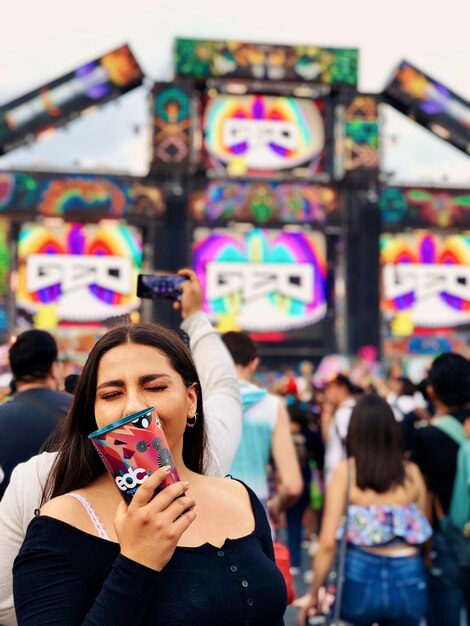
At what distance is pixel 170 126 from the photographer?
21.8 metres

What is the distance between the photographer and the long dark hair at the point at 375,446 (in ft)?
14.1

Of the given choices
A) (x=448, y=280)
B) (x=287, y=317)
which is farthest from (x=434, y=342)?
(x=287, y=317)

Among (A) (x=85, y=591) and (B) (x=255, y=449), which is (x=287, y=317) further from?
(A) (x=85, y=591)

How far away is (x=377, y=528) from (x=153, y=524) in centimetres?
276

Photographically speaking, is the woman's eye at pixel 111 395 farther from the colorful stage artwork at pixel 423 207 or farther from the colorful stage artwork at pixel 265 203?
the colorful stage artwork at pixel 423 207

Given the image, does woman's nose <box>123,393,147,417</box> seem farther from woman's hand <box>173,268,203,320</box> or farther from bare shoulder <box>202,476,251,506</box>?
woman's hand <box>173,268,203,320</box>

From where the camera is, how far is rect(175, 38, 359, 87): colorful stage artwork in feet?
73.5

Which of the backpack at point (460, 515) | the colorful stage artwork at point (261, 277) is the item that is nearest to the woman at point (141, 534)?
the backpack at point (460, 515)

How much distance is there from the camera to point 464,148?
2384 cm

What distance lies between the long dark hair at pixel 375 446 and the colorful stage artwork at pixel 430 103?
20080 mm

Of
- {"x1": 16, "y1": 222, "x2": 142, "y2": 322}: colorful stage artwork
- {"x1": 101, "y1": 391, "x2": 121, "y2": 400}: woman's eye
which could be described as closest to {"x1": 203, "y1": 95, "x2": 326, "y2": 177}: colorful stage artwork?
{"x1": 16, "y1": 222, "x2": 142, "y2": 322}: colorful stage artwork

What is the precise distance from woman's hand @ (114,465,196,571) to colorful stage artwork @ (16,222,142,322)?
66.1ft

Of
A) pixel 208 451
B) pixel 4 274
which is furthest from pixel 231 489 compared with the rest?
pixel 4 274

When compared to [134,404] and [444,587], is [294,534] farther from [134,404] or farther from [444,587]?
[134,404]
